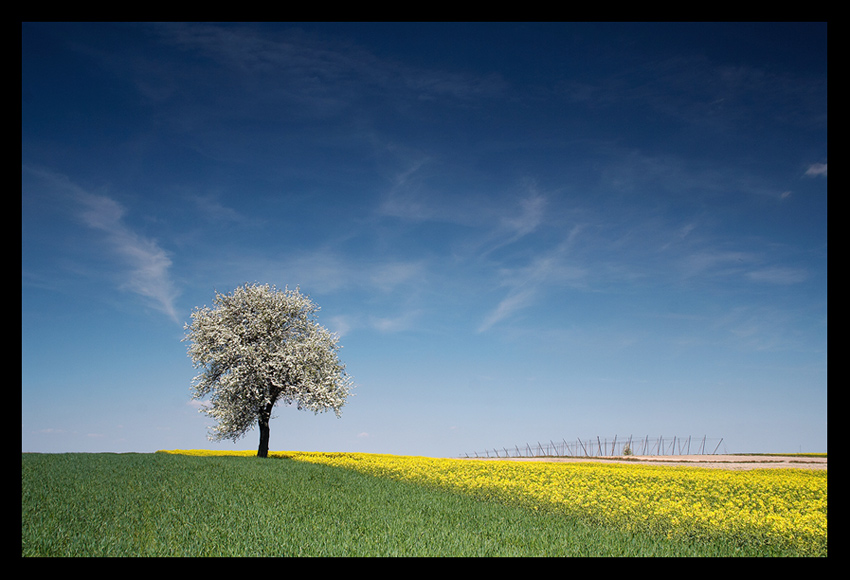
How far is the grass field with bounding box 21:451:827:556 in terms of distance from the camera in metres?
10.3

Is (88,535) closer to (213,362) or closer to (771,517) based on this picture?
(771,517)

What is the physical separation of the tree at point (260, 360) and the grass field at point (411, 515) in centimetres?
1310

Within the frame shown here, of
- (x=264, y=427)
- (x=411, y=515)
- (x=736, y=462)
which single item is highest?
(x=411, y=515)

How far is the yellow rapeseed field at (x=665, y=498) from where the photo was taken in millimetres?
12930

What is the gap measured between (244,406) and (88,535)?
1061 inches

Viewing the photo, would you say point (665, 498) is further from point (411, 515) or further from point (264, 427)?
point (264, 427)

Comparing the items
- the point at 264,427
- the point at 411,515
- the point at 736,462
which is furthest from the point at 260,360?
the point at 736,462

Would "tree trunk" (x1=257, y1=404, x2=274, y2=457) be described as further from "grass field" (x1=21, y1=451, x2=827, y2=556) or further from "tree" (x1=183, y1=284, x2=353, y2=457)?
"grass field" (x1=21, y1=451, x2=827, y2=556)

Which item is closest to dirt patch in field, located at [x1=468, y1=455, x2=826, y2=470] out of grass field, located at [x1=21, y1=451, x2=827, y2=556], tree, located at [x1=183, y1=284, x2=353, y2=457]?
tree, located at [x1=183, y1=284, x2=353, y2=457]

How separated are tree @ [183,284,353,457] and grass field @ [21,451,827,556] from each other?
13097 millimetres

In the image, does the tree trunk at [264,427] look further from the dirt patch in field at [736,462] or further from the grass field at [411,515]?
the dirt patch in field at [736,462]

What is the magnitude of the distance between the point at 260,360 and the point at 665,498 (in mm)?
26015

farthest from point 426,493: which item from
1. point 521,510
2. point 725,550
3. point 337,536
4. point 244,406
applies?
point 244,406

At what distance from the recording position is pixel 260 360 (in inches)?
1411
